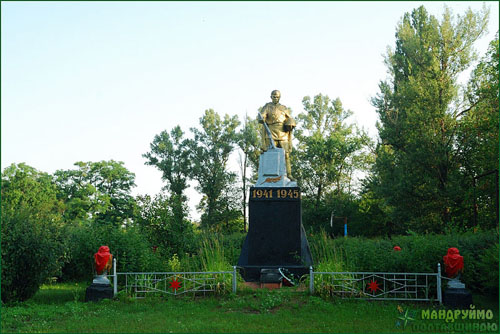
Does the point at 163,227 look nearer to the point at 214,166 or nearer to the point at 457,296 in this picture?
the point at 457,296

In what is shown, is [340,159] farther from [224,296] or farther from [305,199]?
[224,296]

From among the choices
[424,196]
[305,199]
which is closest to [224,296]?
[424,196]

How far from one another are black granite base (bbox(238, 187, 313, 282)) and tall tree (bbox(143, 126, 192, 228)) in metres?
24.9

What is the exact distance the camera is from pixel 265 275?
11.9 m

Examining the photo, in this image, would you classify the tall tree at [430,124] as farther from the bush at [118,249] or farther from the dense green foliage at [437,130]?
the bush at [118,249]

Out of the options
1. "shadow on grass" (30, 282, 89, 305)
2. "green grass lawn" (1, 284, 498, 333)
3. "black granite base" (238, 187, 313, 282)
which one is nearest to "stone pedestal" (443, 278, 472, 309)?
"green grass lawn" (1, 284, 498, 333)

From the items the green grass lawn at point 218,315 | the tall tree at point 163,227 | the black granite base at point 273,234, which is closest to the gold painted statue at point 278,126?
the black granite base at point 273,234

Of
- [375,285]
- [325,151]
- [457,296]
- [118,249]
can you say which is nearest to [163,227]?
[118,249]

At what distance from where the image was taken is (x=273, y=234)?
1306 cm

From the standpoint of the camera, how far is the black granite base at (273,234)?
1285 centimetres

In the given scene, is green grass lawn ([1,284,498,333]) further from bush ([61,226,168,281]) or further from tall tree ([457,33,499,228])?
tall tree ([457,33,499,228])

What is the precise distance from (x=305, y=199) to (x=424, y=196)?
51.1ft

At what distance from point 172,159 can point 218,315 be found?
31441mm

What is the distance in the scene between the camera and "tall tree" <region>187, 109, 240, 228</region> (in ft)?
124
